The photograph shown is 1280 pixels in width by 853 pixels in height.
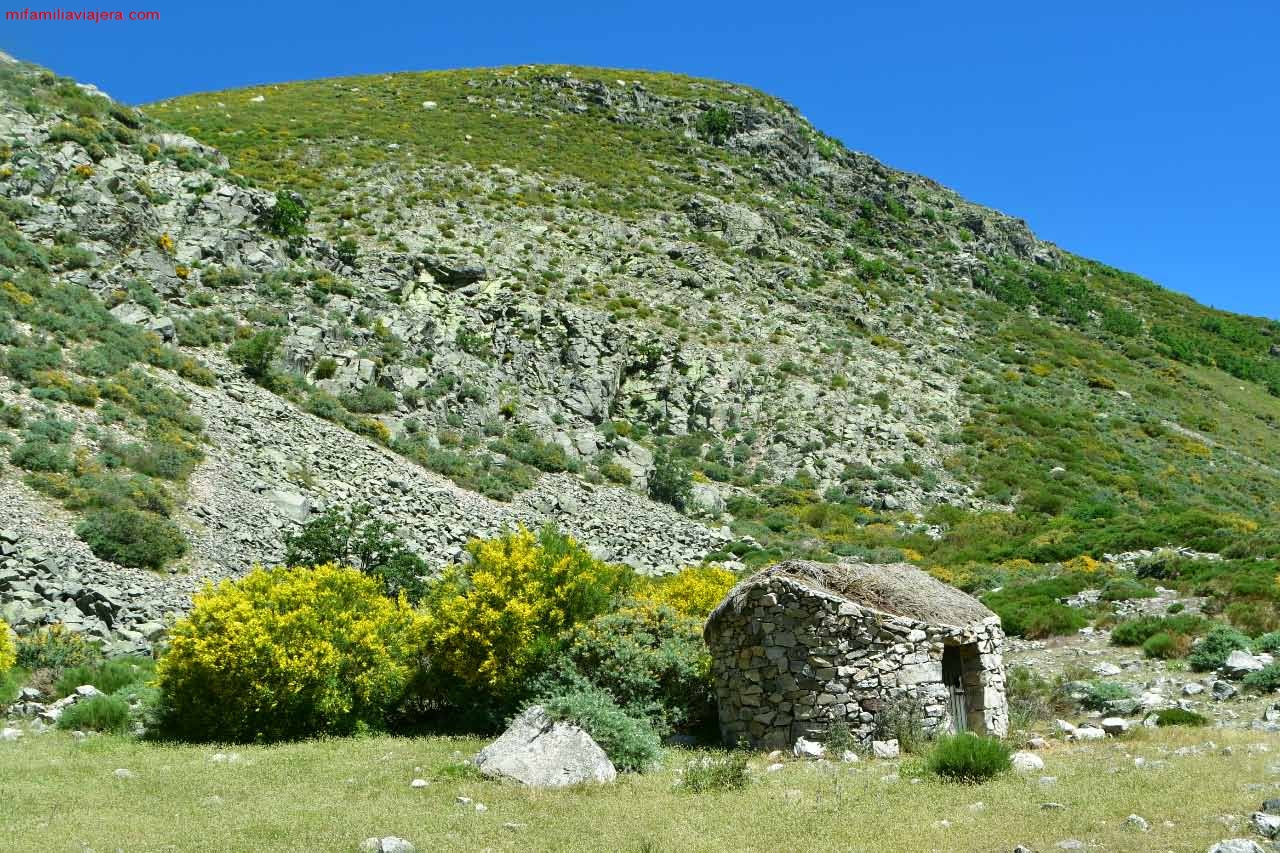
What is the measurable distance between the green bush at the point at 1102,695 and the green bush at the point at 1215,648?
6.78ft

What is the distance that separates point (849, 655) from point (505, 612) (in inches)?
193

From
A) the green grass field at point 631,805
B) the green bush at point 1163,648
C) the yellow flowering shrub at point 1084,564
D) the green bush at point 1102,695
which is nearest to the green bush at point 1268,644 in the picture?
the green bush at point 1163,648

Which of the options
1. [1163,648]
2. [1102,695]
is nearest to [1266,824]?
[1102,695]

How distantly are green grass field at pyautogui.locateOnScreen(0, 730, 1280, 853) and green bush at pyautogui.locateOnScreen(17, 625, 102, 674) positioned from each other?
14.2 feet

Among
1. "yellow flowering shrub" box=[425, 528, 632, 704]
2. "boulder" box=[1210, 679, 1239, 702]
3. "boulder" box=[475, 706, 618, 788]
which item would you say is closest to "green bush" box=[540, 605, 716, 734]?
"yellow flowering shrub" box=[425, 528, 632, 704]

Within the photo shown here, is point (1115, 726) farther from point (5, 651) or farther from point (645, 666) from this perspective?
point (5, 651)

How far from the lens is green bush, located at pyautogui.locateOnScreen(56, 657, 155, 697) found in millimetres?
14312

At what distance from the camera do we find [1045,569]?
2605 centimetres

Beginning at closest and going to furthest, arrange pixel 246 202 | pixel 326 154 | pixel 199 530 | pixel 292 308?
pixel 199 530
pixel 292 308
pixel 246 202
pixel 326 154

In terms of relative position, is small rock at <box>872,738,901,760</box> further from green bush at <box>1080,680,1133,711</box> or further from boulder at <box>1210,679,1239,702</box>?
boulder at <box>1210,679,1239,702</box>

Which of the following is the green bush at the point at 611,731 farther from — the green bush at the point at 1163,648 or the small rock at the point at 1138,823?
the green bush at the point at 1163,648

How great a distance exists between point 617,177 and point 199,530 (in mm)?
39387

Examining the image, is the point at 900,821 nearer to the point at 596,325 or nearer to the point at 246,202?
the point at 596,325

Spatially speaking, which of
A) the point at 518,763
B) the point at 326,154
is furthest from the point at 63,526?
the point at 326,154
